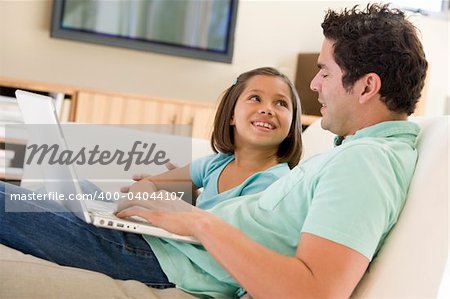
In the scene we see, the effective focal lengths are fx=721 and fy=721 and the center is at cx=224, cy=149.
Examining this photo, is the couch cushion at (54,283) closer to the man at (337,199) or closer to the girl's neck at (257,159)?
the man at (337,199)

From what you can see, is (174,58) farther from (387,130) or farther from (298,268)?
(298,268)

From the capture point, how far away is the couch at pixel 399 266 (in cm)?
124

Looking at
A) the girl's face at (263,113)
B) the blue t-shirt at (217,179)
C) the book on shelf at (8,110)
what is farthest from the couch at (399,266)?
the book on shelf at (8,110)

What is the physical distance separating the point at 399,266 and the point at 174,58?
3.50 metres

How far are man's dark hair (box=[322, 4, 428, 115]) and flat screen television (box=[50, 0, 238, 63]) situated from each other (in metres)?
3.06

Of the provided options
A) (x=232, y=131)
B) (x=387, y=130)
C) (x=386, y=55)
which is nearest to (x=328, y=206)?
(x=387, y=130)

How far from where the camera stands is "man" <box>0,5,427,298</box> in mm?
1192

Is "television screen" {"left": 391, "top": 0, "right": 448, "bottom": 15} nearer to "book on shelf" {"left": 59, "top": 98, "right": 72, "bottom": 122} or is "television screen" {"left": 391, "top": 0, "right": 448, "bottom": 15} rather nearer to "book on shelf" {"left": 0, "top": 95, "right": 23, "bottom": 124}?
"book on shelf" {"left": 59, "top": 98, "right": 72, "bottom": 122}

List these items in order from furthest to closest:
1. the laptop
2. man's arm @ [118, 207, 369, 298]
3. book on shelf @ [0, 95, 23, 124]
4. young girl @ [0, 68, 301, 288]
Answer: book on shelf @ [0, 95, 23, 124]
young girl @ [0, 68, 301, 288]
the laptop
man's arm @ [118, 207, 369, 298]

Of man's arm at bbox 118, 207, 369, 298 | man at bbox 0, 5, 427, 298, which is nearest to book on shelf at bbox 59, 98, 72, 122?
man at bbox 0, 5, 427, 298

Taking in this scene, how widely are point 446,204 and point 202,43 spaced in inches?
137

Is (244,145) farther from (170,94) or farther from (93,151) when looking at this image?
(170,94)

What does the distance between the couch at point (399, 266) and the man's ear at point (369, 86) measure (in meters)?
0.16

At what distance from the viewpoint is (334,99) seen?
1.49 metres
